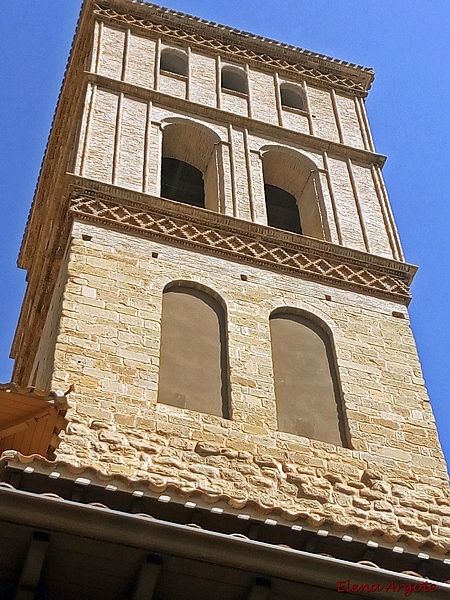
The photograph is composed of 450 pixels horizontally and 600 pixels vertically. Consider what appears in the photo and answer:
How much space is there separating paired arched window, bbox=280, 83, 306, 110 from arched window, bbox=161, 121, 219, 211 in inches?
96.4

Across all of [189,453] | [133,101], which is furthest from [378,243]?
[189,453]

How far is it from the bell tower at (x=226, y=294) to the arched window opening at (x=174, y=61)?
5 cm

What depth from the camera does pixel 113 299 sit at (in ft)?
40.3

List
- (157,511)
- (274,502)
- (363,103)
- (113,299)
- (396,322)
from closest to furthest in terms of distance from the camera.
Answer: (157,511)
(274,502)
(113,299)
(396,322)
(363,103)

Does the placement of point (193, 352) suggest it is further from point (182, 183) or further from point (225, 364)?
point (182, 183)

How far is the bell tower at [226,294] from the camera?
10625 mm

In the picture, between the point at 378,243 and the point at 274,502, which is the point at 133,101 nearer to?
the point at 378,243

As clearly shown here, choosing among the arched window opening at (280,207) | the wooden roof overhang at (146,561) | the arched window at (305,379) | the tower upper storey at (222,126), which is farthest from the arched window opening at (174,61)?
the wooden roof overhang at (146,561)

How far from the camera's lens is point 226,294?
13109mm

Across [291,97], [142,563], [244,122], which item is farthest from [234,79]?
[142,563]

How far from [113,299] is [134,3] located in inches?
378

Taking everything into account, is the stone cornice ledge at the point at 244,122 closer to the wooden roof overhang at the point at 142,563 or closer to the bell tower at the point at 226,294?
the bell tower at the point at 226,294

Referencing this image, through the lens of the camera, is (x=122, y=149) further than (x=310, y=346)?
Yes

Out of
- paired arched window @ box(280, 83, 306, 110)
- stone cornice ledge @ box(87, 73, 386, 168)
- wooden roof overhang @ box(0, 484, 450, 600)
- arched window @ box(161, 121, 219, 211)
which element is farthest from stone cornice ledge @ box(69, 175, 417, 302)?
wooden roof overhang @ box(0, 484, 450, 600)
